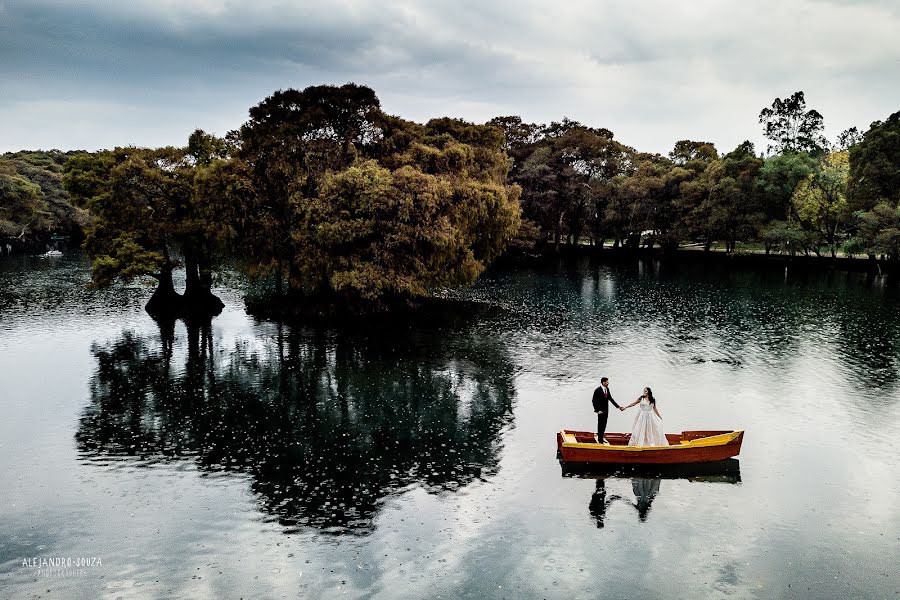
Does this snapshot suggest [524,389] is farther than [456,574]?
Yes

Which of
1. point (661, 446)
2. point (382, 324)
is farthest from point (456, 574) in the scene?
point (382, 324)

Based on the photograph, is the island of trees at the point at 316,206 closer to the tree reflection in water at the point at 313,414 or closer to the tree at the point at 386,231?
the tree at the point at 386,231

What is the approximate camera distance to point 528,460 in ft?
75.5

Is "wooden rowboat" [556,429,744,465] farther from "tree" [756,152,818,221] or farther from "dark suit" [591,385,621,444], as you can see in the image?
"tree" [756,152,818,221]

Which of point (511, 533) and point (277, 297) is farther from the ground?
point (277, 297)

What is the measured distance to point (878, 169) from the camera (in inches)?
2859

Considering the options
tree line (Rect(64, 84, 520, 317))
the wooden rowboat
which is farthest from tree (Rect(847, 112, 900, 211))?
the wooden rowboat

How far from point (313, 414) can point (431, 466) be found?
7.93 metres

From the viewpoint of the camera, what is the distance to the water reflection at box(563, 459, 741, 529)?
2014 cm

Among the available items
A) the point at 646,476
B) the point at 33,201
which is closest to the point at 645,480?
the point at 646,476

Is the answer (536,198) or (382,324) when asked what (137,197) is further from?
(536,198)

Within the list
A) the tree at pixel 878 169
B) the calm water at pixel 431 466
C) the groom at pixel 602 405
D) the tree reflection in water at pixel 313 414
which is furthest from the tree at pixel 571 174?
the groom at pixel 602 405

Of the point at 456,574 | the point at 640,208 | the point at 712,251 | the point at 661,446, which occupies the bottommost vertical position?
the point at 456,574

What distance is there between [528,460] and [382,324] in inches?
1022
